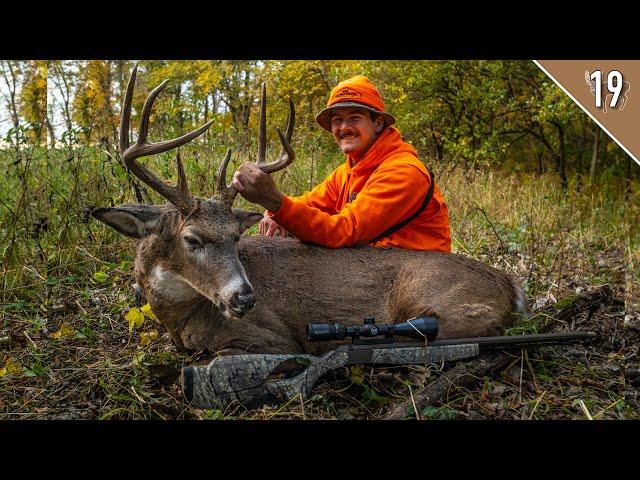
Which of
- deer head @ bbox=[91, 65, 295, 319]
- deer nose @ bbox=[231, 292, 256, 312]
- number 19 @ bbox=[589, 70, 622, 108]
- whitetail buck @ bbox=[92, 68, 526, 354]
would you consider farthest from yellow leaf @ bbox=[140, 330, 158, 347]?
number 19 @ bbox=[589, 70, 622, 108]

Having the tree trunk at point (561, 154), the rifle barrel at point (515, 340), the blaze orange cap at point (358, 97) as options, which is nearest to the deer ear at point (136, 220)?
the blaze orange cap at point (358, 97)

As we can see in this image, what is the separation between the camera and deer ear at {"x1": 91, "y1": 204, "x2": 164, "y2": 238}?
3670 millimetres

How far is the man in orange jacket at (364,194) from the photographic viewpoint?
12.8 ft

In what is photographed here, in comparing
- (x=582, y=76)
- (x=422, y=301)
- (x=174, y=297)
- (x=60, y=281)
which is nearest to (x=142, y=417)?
(x=174, y=297)

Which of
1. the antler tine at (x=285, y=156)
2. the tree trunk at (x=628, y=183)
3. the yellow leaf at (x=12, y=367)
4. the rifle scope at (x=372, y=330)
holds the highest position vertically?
the antler tine at (x=285, y=156)

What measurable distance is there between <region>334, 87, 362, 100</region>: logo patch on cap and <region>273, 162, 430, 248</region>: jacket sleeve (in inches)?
22.0

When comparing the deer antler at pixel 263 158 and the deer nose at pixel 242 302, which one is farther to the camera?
the deer antler at pixel 263 158

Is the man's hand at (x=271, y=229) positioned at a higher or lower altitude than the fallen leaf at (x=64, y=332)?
higher

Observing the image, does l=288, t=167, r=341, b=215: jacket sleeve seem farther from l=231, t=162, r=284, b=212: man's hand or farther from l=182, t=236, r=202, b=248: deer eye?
l=182, t=236, r=202, b=248: deer eye

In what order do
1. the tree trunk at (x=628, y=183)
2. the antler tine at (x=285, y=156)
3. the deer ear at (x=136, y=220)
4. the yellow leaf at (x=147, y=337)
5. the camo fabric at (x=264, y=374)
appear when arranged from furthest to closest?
1. the tree trunk at (x=628, y=183)
2. the yellow leaf at (x=147, y=337)
3. the antler tine at (x=285, y=156)
4. the deer ear at (x=136, y=220)
5. the camo fabric at (x=264, y=374)

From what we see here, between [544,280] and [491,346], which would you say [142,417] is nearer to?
[491,346]

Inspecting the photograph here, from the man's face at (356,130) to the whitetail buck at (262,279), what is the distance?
0.63 meters

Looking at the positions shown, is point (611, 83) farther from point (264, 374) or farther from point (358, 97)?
point (264, 374)

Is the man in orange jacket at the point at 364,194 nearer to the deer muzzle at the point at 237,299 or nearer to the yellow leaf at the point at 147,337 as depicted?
the deer muzzle at the point at 237,299
